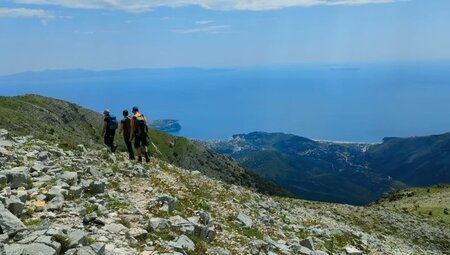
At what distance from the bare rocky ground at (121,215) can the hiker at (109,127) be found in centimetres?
304

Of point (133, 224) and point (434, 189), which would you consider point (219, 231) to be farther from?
point (434, 189)

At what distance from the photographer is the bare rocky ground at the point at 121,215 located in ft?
36.8

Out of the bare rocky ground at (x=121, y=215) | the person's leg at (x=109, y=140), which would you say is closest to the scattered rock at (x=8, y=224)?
the bare rocky ground at (x=121, y=215)

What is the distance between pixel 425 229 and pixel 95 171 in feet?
117

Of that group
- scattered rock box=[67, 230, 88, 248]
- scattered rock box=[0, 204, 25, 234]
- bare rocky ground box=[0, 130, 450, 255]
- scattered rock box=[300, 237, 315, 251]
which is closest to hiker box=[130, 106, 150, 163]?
bare rocky ground box=[0, 130, 450, 255]

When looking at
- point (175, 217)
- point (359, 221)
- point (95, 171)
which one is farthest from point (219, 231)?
point (359, 221)

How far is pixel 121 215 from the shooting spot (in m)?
14.6

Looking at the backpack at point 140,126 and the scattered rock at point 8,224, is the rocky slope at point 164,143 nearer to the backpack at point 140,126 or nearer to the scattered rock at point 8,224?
the backpack at point 140,126

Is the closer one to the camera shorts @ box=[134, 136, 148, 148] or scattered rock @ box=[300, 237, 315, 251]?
scattered rock @ box=[300, 237, 315, 251]

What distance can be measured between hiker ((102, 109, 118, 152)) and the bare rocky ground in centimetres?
304

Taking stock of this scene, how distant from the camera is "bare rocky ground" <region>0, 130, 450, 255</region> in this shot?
1122 centimetres

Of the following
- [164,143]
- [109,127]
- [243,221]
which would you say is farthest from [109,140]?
[164,143]

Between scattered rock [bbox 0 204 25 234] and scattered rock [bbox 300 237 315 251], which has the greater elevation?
scattered rock [bbox 0 204 25 234]

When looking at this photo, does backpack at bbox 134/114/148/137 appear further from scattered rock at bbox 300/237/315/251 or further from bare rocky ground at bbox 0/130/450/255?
scattered rock at bbox 300/237/315/251
